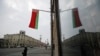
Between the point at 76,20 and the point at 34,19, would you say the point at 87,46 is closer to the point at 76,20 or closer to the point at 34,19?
the point at 76,20

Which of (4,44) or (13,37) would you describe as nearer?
(4,44)

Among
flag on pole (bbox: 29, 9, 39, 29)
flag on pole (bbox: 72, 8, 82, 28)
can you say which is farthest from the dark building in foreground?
flag on pole (bbox: 29, 9, 39, 29)

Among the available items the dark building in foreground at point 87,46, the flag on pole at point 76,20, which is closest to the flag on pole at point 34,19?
the flag on pole at point 76,20

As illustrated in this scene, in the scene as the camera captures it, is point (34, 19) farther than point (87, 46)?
No

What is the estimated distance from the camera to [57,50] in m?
7.29

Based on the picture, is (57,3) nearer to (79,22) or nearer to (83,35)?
(79,22)

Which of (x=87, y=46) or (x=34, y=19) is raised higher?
(x=34, y=19)

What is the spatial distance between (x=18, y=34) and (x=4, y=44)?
25103 millimetres

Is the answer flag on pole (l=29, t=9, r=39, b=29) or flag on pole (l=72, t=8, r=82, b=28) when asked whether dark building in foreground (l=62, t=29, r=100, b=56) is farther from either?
flag on pole (l=29, t=9, r=39, b=29)

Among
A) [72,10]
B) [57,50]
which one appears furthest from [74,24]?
[57,50]

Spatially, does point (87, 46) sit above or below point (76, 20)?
below

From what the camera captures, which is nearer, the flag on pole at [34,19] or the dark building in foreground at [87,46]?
the flag on pole at [34,19]

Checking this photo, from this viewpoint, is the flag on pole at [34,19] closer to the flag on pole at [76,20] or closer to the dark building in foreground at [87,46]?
the flag on pole at [76,20]

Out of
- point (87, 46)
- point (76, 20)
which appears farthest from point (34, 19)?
point (87, 46)
